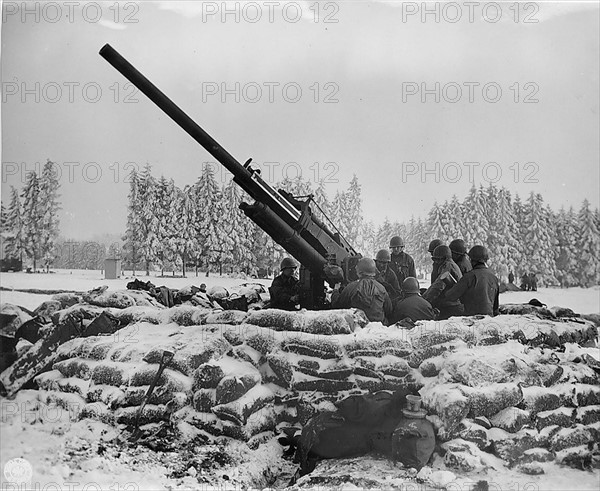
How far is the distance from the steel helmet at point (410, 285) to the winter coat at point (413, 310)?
0.12ft

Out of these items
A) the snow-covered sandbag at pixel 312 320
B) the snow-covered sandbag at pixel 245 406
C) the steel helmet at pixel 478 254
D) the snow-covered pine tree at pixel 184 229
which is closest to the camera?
the snow-covered sandbag at pixel 245 406

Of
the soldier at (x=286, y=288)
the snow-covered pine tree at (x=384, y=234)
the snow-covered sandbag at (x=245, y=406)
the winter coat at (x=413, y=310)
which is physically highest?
the snow-covered pine tree at (x=384, y=234)

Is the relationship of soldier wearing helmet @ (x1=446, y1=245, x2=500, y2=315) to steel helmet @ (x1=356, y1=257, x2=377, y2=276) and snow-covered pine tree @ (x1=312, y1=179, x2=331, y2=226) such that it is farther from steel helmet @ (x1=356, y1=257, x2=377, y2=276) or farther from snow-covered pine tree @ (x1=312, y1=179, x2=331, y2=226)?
snow-covered pine tree @ (x1=312, y1=179, x2=331, y2=226)

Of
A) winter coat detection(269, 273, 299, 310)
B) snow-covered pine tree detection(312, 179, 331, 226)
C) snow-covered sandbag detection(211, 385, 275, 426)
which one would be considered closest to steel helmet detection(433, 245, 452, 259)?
snow-covered pine tree detection(312, 179, 331, 226)

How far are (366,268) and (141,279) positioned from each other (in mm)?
1553

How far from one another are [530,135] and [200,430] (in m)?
2.88

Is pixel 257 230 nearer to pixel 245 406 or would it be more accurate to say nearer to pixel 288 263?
pixel 288 263

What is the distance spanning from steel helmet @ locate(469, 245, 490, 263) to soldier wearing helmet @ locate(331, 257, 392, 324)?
638 millimetres

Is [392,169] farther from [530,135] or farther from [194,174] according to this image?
[194,174]

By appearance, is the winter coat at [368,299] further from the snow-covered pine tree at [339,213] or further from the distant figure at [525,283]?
the distant figure at [525,283]

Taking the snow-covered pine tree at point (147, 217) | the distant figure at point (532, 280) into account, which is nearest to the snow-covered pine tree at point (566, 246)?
the distant figure at point (532, 280)

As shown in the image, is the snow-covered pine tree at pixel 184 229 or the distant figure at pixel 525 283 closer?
the distant figure at pixel 525 283

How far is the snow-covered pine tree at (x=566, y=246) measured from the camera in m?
3.42

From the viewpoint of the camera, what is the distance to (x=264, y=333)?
3.27m
